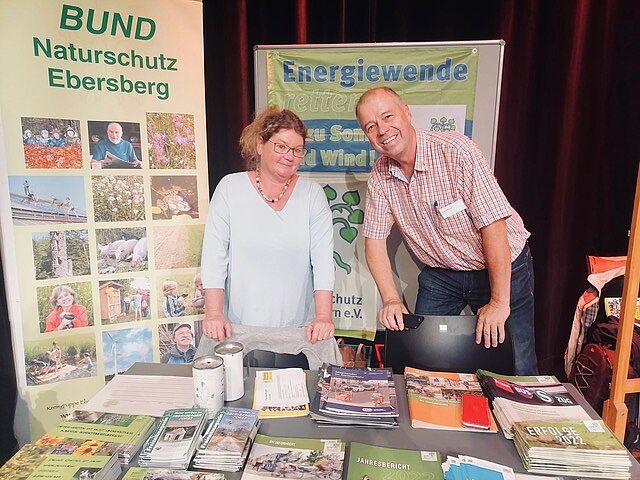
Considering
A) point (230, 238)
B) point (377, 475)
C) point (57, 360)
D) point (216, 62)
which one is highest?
point (216, 62)

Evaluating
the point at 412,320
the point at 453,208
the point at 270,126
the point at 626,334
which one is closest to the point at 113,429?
the point at 412,320

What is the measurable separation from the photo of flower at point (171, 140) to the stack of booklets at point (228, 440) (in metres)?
1.32

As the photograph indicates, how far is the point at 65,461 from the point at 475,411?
896mm

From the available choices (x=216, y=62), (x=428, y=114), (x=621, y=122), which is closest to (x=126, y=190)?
(x=216, y=62)

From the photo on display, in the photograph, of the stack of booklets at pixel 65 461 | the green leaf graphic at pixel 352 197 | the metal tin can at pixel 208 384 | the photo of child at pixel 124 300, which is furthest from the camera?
the green leaf graphic at pixel 352 197

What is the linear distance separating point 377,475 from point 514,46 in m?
2.34

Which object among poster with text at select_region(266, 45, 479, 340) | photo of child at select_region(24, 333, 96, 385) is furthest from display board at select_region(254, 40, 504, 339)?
photo of child at select_region(24, 333, 96, 385)

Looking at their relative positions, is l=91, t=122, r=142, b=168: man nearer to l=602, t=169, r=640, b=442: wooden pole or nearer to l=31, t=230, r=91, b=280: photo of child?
l=31, t=230, r=91, b=280: photo of child

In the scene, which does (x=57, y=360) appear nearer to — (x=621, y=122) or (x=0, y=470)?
(x=0, y=470)

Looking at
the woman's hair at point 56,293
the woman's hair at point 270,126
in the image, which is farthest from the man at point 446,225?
the woman's hair at point 56,293

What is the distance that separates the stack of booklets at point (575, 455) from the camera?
981mm

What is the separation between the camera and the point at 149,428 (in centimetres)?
112

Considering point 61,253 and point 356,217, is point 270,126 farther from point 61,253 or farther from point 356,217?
point 61,253

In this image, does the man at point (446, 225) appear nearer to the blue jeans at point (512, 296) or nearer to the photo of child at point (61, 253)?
the blue jeans at point (512, 296)
